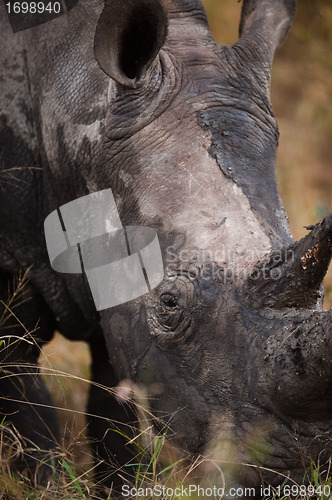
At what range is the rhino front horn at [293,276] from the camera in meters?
3.05

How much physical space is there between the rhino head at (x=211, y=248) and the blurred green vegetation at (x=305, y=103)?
4.38 m

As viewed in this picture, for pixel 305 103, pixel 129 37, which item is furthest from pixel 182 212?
pixel 305 103

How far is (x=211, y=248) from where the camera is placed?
3400 millimetres

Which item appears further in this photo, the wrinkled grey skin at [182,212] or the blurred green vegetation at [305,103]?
the blurred green vegetation at [305,103]

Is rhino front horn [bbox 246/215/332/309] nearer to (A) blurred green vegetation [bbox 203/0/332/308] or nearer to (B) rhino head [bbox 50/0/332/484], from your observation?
(B) rhino head [bbox 50/0/332/484]

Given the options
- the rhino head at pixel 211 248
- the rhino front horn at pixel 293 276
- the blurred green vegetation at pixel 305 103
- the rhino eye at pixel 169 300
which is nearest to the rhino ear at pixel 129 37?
the rhino head at pixel 211 248

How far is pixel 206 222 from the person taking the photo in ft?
11.4

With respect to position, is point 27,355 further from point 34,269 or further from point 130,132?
point 130,132

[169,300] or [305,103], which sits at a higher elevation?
[169,300]

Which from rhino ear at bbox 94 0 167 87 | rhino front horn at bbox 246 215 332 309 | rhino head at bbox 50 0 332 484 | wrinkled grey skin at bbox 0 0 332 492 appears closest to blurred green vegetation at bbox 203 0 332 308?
wrinkled grey skin at bbox 0 0 332 492

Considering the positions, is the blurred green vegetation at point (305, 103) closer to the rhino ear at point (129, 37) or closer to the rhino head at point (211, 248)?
the rhino head at point (211, 248)

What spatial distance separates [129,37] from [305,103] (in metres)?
5.70

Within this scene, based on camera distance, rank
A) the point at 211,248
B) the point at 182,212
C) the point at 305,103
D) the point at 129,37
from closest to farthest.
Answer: the point at 211,248
the point at 182,212
the point at 129,37
the point at 305,103

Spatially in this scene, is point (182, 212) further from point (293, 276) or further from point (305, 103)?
point (305, 103)
